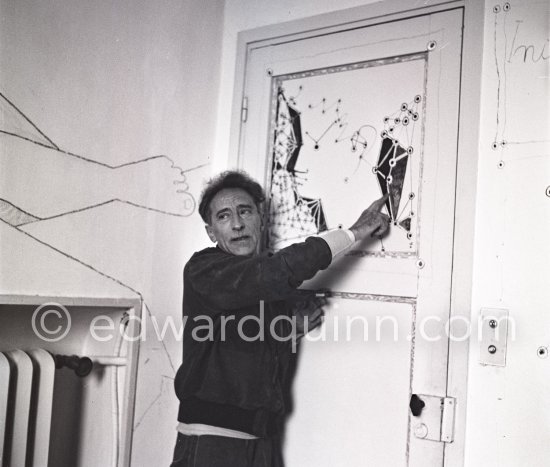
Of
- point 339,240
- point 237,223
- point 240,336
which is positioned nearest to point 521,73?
point 339,240

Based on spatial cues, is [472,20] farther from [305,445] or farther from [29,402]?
[29,402]

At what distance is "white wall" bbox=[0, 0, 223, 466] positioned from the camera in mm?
1387

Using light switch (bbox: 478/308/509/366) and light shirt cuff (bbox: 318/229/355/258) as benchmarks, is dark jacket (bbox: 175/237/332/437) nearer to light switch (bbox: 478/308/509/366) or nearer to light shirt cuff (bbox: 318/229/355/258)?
light shirt cuff (bbox: 318/229/355/258)

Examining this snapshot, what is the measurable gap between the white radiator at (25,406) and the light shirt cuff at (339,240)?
29.5 inches

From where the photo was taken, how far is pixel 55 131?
1456 mm

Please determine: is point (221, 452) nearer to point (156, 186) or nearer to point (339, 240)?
point (339, 240)

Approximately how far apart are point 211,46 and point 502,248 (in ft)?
3.84

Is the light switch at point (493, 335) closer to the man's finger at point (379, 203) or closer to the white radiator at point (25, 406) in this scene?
the man's finger at point (379, 203)

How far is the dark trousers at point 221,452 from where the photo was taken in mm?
1516

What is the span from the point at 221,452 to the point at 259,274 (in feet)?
1.62

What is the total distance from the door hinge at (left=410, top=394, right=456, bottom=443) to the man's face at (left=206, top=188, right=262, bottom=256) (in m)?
0.62

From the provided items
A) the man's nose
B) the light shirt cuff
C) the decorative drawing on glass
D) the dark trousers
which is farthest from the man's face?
the dark trousers

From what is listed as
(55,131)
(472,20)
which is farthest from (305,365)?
(472,20)

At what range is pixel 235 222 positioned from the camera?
1682mm
